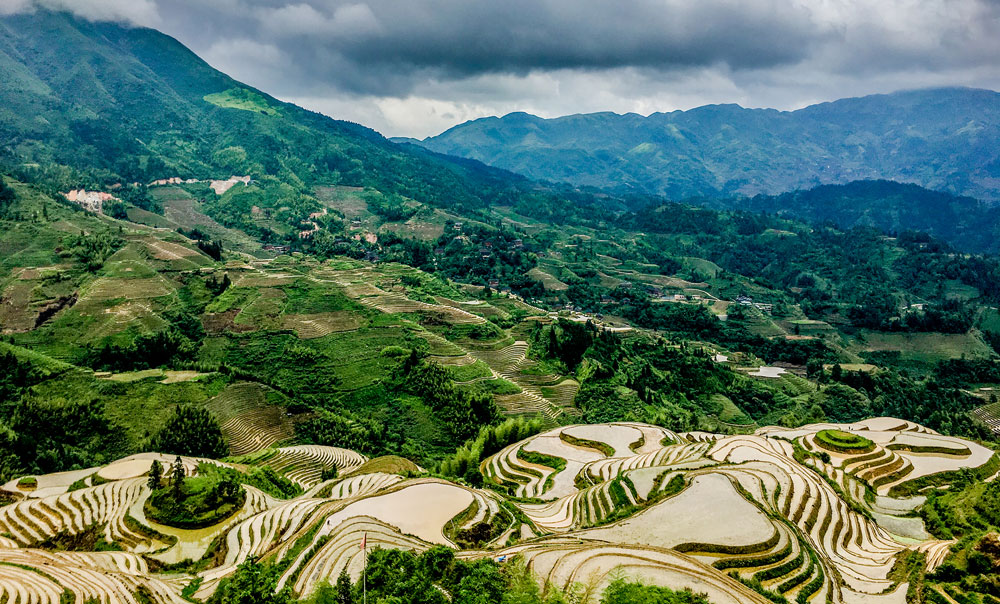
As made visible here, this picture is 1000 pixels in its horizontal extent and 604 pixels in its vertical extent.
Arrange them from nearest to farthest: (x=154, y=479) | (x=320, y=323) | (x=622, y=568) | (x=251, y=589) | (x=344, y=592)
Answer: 1. (x=344, y=592)
2. (x=251, y=589)
3. (x=622, y=568)
4. (x=154, y=479)
5. (x=320, y=323)

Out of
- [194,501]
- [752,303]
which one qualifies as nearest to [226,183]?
[752,303]

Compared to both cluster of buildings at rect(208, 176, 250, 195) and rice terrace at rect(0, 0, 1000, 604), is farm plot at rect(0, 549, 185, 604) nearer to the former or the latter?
rice terrace at rect(0, 0, 1000, 604)

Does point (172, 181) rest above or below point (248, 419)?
above

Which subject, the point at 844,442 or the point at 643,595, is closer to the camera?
the point at 643,595

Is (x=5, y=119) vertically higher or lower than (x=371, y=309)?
higher

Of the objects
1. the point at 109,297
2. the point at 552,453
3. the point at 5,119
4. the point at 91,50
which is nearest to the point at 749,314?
the point at 552,453

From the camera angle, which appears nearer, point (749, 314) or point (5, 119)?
point (749, 314)

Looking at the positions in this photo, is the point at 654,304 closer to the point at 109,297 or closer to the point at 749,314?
the point at 749,314

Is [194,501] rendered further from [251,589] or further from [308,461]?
[251,589]
